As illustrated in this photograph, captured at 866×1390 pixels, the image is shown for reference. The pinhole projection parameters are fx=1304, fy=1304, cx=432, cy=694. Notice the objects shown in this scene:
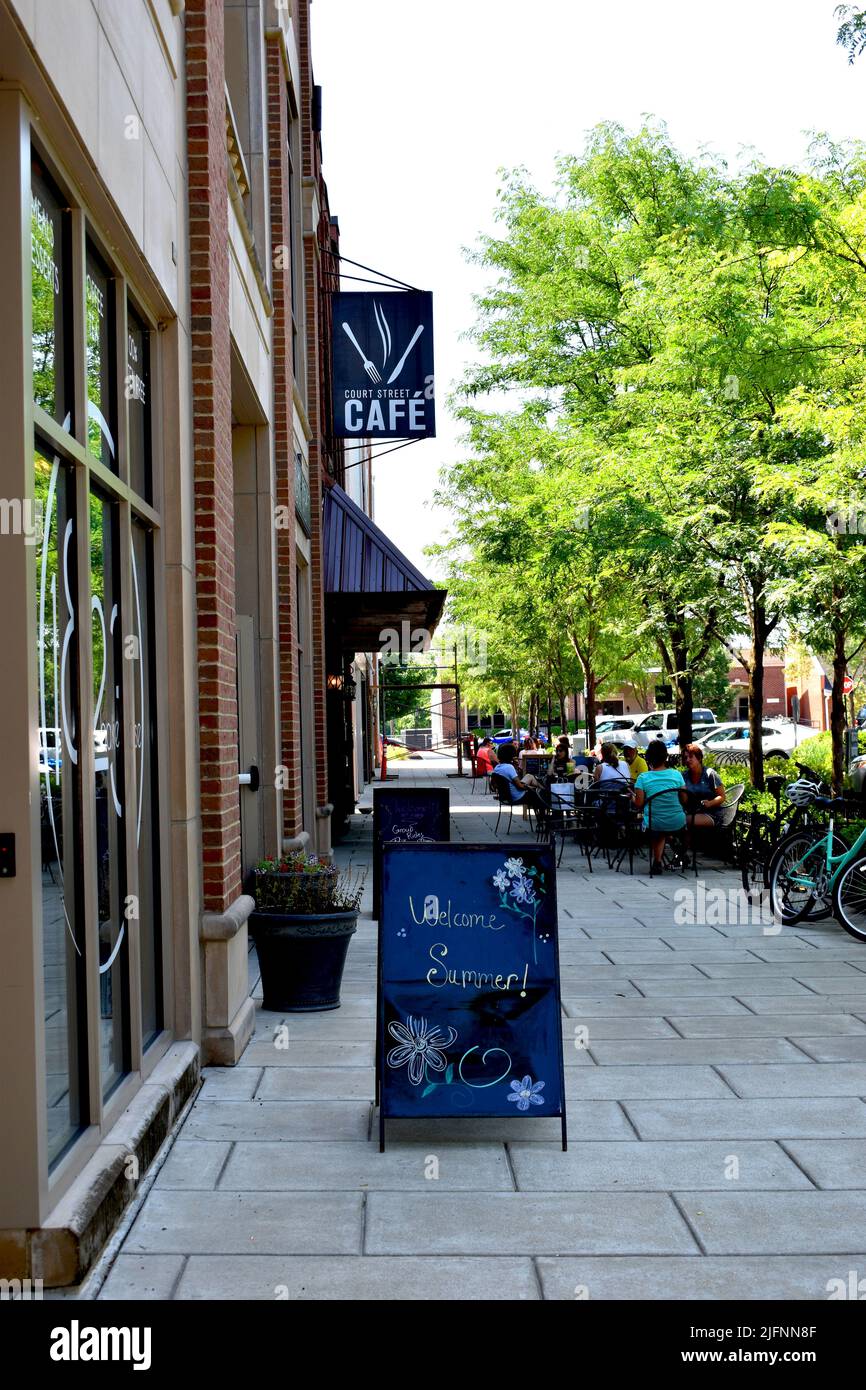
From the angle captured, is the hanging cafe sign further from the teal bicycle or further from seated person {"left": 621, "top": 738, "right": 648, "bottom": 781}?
the teal bicycle

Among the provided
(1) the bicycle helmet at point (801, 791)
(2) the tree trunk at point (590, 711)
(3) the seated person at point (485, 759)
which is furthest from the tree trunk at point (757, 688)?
(3) the seated person at point (485, 759)

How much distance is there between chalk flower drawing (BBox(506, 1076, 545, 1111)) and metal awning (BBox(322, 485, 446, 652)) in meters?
9.79

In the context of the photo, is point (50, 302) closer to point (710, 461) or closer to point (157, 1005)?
point (157, 1005)

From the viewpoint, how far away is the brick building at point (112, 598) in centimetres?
364

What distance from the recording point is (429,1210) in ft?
15.0

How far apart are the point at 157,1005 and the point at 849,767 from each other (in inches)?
620

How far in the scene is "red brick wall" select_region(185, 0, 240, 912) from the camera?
665 cm

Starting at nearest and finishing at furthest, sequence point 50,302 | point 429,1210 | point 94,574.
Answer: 1. point 50,302
2. point 429,1210
3. point 94,574

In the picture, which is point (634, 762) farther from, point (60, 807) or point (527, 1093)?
point (60, 807)

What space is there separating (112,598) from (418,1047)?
2200mm

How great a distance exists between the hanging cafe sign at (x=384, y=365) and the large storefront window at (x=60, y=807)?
11.2 meters

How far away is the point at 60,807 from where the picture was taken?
4.27 meters

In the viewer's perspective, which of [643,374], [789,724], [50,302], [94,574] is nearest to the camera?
[50,302]
